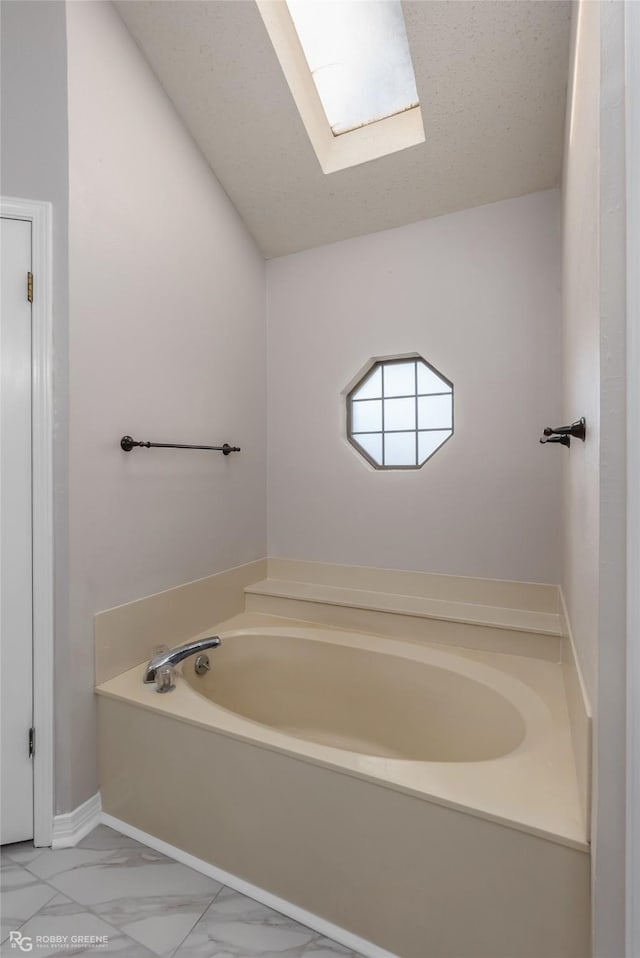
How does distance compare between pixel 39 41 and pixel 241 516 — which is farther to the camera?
pixel 241 516

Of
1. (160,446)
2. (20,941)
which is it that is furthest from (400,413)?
(20,941)

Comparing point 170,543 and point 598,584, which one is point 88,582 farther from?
point 598,584

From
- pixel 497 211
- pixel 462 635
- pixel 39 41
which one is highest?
pixel 39 41

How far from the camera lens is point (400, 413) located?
7.25ft

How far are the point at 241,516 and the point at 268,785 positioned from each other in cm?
125

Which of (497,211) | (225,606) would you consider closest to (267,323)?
(497,211)

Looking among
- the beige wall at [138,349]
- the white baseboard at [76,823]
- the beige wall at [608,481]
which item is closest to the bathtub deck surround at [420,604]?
the beige wall at [138,349]

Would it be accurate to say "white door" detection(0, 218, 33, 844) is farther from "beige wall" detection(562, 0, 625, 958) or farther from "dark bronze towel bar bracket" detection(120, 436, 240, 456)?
"beige wall" detection(562, 0, 625, 958)

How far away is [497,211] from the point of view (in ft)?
6.29

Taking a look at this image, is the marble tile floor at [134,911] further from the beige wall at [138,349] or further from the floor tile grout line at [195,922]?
the beige wall at [138,349]

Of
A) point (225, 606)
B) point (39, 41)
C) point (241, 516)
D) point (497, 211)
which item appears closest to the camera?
point (39, 41)

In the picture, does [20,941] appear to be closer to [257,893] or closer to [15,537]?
[257,893]

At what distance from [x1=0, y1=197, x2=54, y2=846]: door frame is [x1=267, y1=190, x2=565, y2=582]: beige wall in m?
1.20

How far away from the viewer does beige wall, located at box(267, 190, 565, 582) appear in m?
1.86
